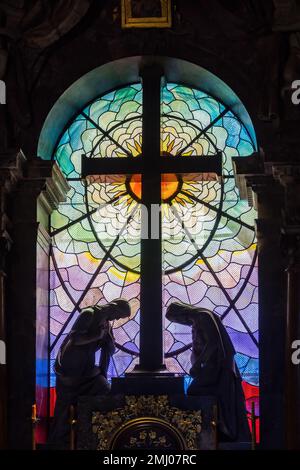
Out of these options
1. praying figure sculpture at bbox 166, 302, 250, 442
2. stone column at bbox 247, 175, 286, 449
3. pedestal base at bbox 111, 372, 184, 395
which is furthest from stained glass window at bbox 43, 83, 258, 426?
pedestal base at bbox 111, 372, 184, 395

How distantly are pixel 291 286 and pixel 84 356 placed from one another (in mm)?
2222

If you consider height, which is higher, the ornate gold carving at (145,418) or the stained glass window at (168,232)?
the stained glass window at (168,232)

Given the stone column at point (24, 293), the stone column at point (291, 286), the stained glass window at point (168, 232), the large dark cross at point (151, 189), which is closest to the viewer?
the stone column at point (291, 286)

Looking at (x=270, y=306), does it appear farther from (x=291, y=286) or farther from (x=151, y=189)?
(x=151, y=189)

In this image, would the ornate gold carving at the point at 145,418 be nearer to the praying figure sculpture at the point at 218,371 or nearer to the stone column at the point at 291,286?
the praying figure sculpture at the point at 218,371

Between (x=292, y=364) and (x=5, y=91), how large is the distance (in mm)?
4246

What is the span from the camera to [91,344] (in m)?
15.9

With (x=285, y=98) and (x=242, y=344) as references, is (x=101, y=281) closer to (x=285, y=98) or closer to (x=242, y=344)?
(x=242, y=344)

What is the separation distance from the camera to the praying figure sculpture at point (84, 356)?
15.8m

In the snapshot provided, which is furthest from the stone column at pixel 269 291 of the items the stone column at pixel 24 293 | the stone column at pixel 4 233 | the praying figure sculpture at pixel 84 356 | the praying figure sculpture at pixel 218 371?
the stone column at pixel 4 233

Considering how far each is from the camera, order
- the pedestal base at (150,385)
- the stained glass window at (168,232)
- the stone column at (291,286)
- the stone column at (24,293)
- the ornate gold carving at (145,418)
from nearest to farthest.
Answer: the ornate gold carving at (145,418) < the pedestal base at (150,385) < the stone column at (291,286) < the stone column at (24,293) < the stained glass window at (168,232)

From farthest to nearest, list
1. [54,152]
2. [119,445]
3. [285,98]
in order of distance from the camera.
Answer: [54,152] < [285,98] < [119,445]

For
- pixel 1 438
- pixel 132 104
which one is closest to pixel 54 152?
pixel 132 104

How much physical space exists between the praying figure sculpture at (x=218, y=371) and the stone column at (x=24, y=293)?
5.14 feet
